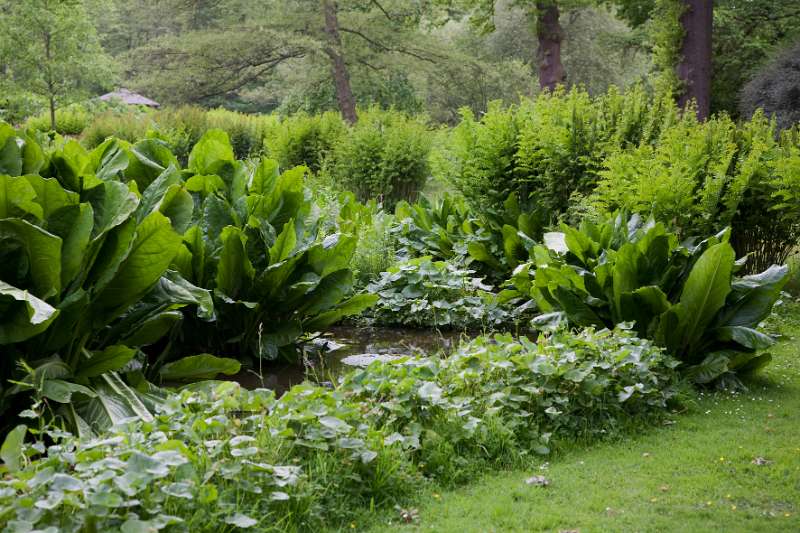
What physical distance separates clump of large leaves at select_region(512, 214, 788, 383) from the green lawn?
0.60 metres

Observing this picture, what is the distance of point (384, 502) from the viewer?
10.9ft

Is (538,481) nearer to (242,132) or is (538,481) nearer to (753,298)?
(753,298)

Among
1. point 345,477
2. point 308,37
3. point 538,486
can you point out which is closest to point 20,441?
point 345,477

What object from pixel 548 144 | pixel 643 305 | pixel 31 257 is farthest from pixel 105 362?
pixel 548 144

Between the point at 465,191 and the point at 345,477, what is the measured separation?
5.79m

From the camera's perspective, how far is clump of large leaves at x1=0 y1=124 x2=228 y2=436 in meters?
3.71

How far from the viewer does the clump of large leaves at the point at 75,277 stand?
3715 millimetres

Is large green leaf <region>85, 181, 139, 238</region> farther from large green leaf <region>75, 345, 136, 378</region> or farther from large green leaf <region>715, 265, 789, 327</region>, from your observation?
large green leaf <region>715, 265, 789, 327</region>

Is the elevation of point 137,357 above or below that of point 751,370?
above

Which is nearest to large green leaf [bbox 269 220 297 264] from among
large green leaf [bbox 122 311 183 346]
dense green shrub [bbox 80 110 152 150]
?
large green leaf [bbox 122 311 183 346]

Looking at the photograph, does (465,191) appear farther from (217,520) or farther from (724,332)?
(217,520)

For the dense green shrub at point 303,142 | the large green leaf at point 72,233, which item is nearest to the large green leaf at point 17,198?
the large green leaf at point 72,233

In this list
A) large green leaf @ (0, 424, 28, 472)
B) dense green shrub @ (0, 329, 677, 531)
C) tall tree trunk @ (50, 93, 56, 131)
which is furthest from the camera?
tall tree trunk @ (50, 93, 56, 131)

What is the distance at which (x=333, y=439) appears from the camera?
11.0 feet
